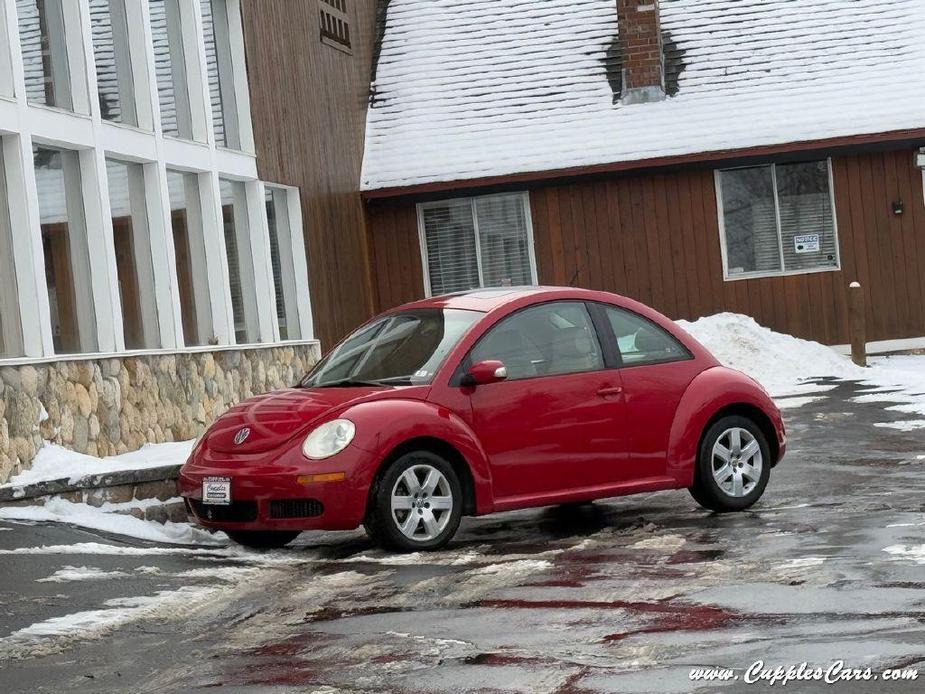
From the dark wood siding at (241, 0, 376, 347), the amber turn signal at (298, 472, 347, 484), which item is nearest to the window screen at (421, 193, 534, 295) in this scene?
the dark wood siding at (241, 0, 376, 347)

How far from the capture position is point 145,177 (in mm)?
16281

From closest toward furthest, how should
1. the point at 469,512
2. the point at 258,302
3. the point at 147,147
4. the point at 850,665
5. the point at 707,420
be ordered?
the point at 850,665 < the point at 469,512 < the point at 707,420 < the point at 147,147 < the point at 258,302

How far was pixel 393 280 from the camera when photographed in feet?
84.7

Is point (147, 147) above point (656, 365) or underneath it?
above

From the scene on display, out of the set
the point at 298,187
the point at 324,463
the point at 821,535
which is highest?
the point at 298,187

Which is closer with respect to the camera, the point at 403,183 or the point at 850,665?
the point at 850,665

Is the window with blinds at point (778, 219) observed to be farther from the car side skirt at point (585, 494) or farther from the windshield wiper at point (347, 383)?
the windshield wiper at point (347, 383)

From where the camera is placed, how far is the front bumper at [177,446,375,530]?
9250 mm

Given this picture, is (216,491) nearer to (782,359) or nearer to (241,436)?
(241,436)

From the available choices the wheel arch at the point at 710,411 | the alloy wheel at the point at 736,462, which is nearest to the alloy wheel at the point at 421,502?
the wheel arch at the point at 710,411

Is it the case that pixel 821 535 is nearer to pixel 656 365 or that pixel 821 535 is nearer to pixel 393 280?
pixel 656 365

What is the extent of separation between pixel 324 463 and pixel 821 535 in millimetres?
2824

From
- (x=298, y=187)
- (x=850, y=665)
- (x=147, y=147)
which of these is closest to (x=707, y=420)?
(x=850, y=665)

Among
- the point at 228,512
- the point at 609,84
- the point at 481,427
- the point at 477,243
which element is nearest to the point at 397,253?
the point at 477,243
